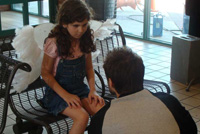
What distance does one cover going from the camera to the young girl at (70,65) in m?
2.29

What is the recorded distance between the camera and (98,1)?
20.5 feet

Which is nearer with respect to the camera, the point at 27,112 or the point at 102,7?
the point at 27,112

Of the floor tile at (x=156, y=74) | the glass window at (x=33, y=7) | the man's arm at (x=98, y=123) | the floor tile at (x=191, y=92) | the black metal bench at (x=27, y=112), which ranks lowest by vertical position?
the floor tile at (x=191, y=92)

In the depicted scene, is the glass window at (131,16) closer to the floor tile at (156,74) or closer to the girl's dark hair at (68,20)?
the floor tile at (156,74)

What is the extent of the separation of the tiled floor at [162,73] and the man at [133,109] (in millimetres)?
1678

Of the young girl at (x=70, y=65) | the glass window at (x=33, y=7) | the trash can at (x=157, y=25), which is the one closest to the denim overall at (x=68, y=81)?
the young girl at (x=70, y=65)

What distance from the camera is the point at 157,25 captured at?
6.42 metres

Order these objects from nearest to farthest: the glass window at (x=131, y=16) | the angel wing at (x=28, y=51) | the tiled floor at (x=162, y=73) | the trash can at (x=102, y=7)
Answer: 1. the angel wing at (x=28, y=51)
2. the tiled floor at (x=162, y=73)
3. the trash can at (x=102, y=7)
4. the glass window at (x=131, y=16)

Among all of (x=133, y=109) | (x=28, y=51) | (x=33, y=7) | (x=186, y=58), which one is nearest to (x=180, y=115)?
(x=133, y=109)

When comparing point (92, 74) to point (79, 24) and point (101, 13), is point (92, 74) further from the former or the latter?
point (101, 13)

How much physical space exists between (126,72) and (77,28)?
814mm

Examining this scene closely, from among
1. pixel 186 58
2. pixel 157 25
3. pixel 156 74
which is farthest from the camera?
pixel 157 25

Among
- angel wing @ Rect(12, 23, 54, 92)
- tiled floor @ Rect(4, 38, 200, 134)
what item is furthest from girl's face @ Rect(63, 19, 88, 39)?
tiled floor @ Rect(4, 38, 200, 134)

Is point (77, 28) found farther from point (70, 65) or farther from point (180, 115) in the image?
point (180, 115)
